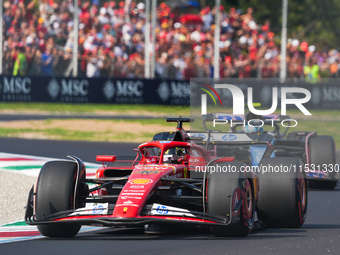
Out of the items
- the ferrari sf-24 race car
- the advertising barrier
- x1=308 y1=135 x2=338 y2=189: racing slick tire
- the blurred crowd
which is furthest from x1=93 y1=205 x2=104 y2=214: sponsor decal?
the advertising barrier

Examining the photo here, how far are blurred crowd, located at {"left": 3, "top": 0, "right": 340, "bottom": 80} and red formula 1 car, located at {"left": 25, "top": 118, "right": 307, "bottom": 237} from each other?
57.5ft

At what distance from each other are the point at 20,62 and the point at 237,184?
19.3m

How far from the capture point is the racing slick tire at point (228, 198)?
22.6 ft

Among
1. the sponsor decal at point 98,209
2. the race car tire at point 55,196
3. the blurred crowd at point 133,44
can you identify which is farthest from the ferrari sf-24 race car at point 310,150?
the blurred crowd at point 133,44

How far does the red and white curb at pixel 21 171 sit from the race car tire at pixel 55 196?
25cm

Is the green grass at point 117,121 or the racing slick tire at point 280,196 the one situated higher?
the racing slick tire at point 280,196

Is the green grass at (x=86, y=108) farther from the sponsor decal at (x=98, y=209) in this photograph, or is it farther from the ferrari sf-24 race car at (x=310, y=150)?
the sponsor decal at (x=98, y=209)

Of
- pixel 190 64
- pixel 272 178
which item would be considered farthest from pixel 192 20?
pixel 272 178

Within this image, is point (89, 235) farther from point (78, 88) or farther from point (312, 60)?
point (312, 60)

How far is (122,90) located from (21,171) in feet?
44.5

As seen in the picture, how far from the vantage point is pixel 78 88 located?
2623cm

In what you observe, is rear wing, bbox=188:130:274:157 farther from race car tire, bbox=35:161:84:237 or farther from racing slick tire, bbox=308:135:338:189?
race car tire, bbox=35:161:84:237

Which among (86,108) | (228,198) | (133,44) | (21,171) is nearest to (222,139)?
(228,198)

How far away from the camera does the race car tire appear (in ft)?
23.5
